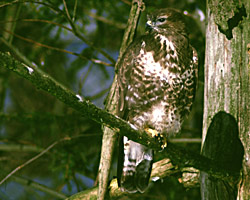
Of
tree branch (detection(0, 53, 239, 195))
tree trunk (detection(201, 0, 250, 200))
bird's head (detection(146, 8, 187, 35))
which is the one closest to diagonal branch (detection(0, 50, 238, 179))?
tree branch (detection(0, 53, 239, 195))

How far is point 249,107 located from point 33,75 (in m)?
1.52

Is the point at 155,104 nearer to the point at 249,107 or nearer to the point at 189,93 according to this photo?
the point at 189,93

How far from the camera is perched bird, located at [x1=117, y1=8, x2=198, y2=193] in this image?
10.3 feet

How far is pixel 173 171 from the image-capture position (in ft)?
9.11

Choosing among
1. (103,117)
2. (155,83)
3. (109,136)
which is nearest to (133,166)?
(109,136)

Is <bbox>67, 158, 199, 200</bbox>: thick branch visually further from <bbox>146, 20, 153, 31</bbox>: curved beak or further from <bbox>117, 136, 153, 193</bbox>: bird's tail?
<bbox>146, 20, 153, 31</bbox>: curved beak

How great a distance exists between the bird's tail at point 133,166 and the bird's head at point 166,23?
965 millimetres

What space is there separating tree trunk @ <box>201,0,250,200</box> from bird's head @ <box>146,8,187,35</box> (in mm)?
585

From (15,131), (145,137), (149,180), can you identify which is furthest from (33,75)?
(15,131)

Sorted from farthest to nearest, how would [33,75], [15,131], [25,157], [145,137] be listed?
[15,131] < [25,157] < [145,137] < [33,75]

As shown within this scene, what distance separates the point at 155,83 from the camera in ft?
10.2

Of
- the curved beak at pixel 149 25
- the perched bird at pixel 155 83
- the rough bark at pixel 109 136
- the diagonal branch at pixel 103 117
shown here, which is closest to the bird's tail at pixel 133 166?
the perched bird at pixel 155 83

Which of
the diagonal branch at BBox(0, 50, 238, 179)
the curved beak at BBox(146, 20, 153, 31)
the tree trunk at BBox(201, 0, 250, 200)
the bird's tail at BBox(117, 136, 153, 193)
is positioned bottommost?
the diagonal branch at BBox(0, 50, 238, 179)

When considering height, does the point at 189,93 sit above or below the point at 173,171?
above
